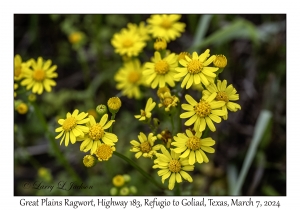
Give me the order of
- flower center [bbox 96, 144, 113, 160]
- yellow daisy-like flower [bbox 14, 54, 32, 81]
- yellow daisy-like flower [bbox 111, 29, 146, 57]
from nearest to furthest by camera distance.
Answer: flower center [bbox 96, 144, 113, 160] → yellow daisy-like flower [bbox 14, 54, 32, 81] → yellow daisy-like flower [bbox 111, 29, 146, 57]

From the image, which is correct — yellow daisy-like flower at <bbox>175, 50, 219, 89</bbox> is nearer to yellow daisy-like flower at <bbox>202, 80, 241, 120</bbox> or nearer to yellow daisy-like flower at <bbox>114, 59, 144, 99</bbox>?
yellow daisy-like flower at <bbox>202, 80, 241, 120</bbox>

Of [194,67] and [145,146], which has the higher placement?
[194,67]

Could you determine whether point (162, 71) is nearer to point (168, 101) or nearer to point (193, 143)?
point (168, 101)

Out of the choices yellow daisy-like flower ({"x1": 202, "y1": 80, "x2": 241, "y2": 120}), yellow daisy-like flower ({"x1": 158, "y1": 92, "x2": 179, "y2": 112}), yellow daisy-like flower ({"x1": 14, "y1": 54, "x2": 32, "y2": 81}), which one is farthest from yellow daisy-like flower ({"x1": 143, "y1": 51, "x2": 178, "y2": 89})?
yellow daisy-like flower ({"x1": 14, "y1": 54, "x2": 32, "y2": 81})

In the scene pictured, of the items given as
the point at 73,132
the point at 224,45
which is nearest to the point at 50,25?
the point at 224,45

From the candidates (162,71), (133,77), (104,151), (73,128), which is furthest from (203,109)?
(133,77)

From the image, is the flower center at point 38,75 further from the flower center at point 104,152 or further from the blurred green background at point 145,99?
the flower center at point 104,152

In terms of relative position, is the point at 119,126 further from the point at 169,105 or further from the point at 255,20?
the point at 255,20

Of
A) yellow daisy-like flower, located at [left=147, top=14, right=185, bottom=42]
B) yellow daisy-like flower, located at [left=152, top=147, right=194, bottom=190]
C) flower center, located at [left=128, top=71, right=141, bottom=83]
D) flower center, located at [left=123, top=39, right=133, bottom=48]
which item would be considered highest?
yellow daisy-like flower, located at [left=147, top=14, right=185, bottom=42]
